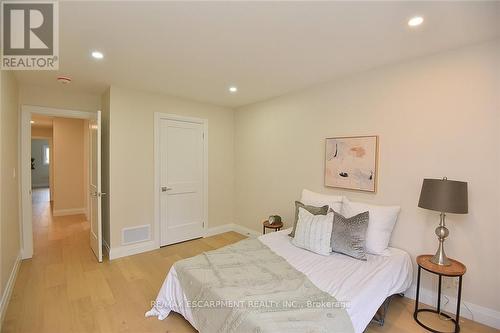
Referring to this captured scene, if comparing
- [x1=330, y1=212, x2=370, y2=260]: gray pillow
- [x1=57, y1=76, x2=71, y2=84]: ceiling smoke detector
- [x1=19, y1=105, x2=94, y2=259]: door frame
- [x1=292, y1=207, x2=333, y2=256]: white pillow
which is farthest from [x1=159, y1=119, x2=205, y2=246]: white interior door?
[x1=330, y1=212, x2=370, y2=260]: gray pillow

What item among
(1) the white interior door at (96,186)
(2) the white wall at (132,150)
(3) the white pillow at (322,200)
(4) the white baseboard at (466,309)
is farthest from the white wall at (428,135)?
(1) the white interior door at (96,186)

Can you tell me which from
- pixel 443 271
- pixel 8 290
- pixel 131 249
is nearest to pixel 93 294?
pixel 8 290

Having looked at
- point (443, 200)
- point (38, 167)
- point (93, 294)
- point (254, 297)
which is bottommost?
point (93, 294)

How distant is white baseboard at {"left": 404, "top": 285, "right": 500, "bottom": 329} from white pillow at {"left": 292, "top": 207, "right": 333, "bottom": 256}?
103 cm

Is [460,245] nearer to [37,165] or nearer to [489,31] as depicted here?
[489,31]

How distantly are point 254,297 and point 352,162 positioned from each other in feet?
6.38

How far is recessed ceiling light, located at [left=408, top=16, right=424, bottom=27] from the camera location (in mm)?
1709

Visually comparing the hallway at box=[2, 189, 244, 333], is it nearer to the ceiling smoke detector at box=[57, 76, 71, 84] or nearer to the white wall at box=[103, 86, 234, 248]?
the white wall at box=[103, 86, 234, 248]

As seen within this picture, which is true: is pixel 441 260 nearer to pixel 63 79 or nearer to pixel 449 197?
pixel 449 197

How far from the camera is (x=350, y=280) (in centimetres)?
187

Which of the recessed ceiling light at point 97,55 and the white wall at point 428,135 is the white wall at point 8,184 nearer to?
the recessed ceiling light at point 97,55

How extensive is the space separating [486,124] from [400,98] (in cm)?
73

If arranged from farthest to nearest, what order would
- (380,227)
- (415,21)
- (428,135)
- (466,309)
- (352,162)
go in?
(352,162)
(380,227)
(428,135)
(466,309)
(415,21)

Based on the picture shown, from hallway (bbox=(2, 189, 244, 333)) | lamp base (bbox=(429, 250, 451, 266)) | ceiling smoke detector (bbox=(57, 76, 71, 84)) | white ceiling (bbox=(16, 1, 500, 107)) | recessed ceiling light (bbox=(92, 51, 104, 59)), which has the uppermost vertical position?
white ceiling (bbox=(16, 1, 500, 107))
